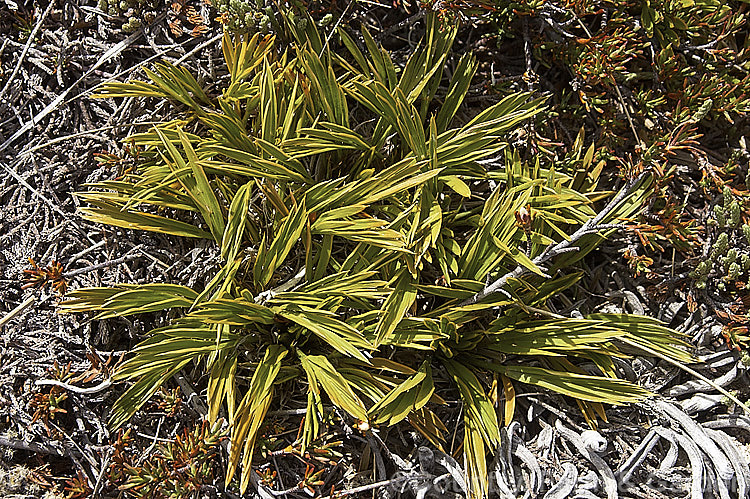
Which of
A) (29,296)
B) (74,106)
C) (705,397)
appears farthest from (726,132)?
(29,296)

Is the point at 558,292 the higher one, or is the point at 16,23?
the point at 16,23

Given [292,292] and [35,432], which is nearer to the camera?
[292,292]

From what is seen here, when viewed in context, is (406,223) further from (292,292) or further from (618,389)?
(618,389)

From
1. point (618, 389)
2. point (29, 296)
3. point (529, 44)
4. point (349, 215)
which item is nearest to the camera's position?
point (349, 215)

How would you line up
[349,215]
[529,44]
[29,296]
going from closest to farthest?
[349,215], [29,296], [529,44]

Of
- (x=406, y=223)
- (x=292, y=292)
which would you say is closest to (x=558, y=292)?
(x=406, y=223)

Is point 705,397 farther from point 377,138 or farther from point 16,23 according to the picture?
point 16,23

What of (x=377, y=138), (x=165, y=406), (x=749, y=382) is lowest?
(x=749, y=382)
